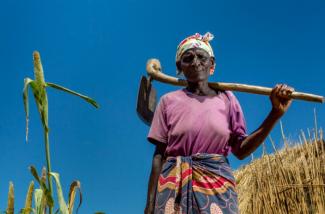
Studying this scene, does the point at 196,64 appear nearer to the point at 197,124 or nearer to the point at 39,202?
the point at 197,124

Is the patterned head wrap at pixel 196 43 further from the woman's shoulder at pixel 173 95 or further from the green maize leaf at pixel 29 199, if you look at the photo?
the green maize leaf at pixel 29 199

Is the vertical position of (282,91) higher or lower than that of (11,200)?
higher

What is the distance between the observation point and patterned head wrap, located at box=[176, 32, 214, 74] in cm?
256

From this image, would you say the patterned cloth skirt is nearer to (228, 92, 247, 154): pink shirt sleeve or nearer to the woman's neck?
(228, 92, 247, 154): pink shirt sleeve

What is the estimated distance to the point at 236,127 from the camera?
7.89 feet

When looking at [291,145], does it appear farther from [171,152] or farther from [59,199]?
[59,199]

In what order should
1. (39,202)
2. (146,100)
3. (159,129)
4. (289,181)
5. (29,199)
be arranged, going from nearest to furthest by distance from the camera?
(39,202) < (29,199) < (159,129) < (146,100) < (289,181)

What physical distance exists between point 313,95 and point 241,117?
0.42m

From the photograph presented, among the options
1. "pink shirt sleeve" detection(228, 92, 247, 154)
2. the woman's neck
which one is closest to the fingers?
"pink shirt sleeve" detection(228, 92, 247, 154)

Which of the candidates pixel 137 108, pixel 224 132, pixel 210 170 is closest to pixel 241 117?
pixel 224 132

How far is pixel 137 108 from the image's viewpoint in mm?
2918

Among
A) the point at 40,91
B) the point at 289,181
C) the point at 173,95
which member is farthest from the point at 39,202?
the point at 289,181

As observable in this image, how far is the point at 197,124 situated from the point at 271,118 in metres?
0.39

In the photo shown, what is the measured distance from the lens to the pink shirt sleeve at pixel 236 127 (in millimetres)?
2400
